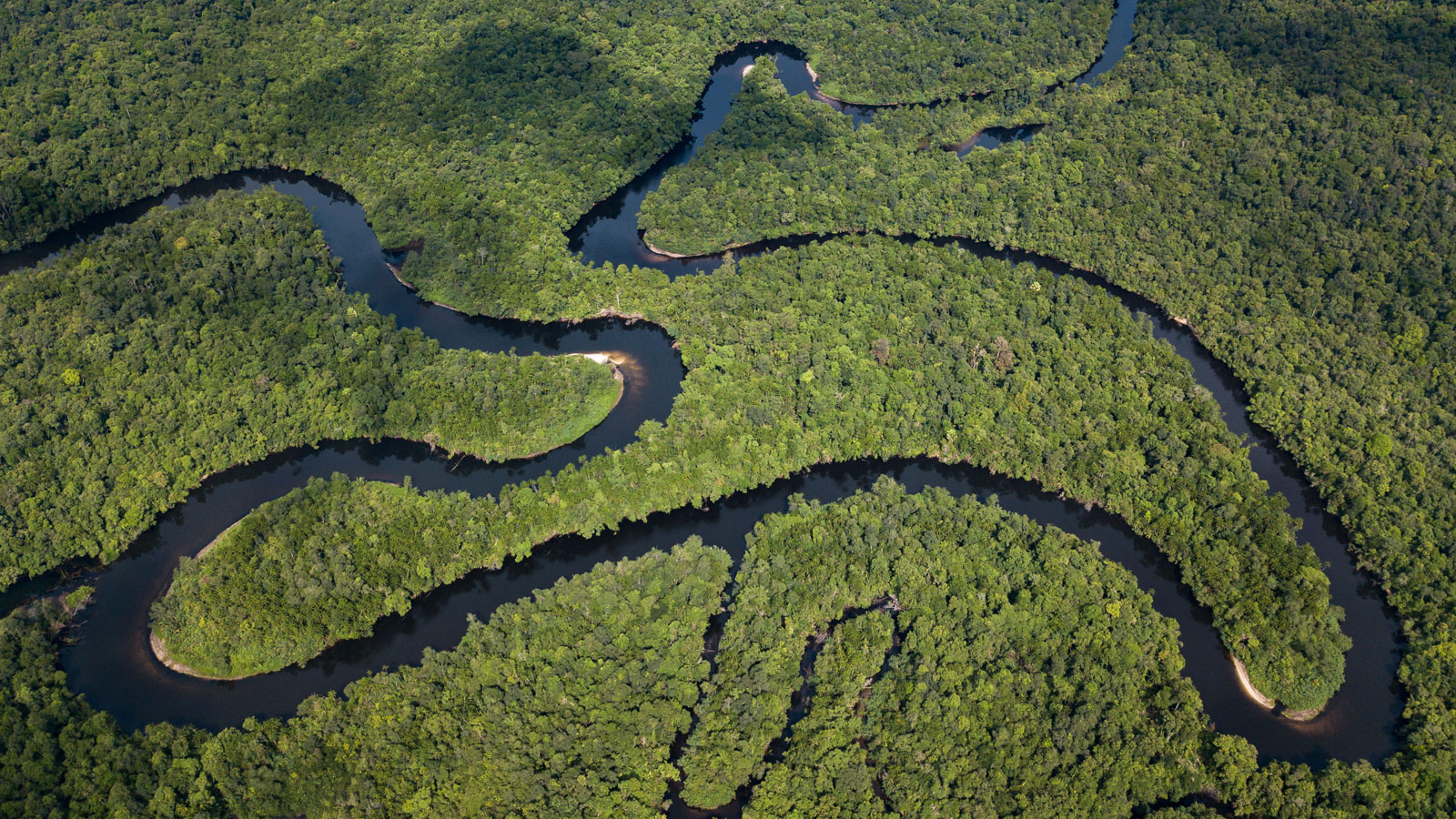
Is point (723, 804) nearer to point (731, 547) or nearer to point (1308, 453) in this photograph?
point (731, 547)

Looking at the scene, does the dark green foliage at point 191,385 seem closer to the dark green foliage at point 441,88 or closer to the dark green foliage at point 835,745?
the dark green foliage at point 441,88

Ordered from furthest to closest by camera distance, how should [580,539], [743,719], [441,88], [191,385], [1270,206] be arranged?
[441,88]
[1270,206]
[191,385]
[580,539]
[743,719]

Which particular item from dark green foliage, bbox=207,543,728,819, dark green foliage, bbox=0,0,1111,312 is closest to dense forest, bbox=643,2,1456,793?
dark green foliage, bbox=0,0,1111,312

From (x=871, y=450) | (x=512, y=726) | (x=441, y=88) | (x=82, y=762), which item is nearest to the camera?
(x=82, y=762)

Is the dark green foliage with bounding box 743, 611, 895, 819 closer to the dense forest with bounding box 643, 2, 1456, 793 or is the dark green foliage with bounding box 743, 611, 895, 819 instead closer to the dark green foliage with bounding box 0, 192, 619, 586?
the dark green foliage with bounding box 0, 192, 619, 586

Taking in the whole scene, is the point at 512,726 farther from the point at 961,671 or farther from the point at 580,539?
the point at 961,671

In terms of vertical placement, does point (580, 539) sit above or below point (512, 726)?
below

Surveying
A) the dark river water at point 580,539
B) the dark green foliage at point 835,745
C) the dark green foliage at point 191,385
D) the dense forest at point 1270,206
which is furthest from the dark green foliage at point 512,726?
the dense forest at point 1270,206

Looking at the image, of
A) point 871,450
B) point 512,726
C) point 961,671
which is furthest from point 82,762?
point 871,450

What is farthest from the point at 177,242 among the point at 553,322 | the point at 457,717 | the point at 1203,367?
the point at 1203,367
